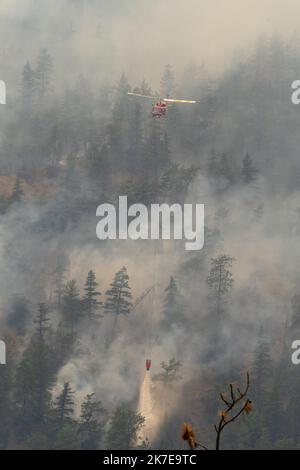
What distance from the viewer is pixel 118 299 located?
12206cm

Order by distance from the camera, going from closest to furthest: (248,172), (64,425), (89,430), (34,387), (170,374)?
1. (89,430)
2. (64,425)
3. (34,387)
4. (170,374)
5. (248,172)

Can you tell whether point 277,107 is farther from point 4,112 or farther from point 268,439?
point 268,439

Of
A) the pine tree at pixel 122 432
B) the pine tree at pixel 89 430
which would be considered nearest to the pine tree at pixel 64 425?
the pine tree at pixel 89 430

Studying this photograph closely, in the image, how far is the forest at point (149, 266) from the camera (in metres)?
110

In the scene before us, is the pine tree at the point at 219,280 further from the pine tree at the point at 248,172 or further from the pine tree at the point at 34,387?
the pine tree at the point at 34,387

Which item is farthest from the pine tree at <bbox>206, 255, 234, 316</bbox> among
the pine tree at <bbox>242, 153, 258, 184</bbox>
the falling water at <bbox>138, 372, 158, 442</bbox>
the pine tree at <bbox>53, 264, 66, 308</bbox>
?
the pine tree at <bbox>242, 153, 258, 184</bbox>

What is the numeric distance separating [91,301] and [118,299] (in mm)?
7440

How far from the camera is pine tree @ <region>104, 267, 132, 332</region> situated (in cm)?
12228

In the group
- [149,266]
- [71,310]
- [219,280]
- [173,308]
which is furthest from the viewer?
[149,266]

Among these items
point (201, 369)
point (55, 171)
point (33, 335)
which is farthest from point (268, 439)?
point (55, 171)

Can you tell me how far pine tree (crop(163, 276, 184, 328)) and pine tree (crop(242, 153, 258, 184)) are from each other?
3078 cm

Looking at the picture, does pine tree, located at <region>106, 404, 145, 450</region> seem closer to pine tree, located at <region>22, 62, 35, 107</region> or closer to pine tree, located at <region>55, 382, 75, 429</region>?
pine tree, located at <region>55, 382, 75, 429</region>

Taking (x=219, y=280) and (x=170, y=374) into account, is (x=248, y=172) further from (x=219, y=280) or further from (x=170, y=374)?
(x=170, y=374)

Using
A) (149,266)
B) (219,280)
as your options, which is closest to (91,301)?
(149,266)
